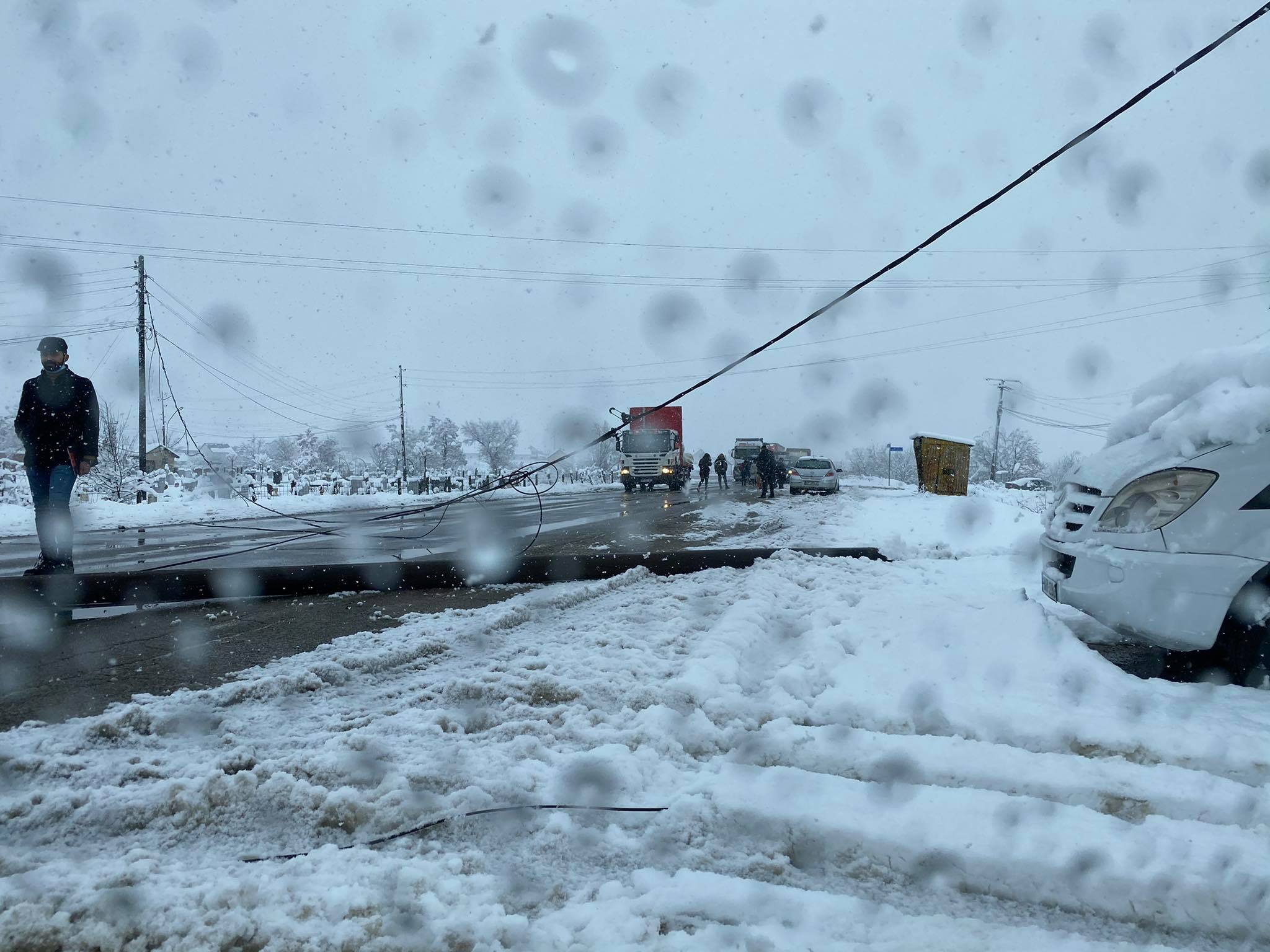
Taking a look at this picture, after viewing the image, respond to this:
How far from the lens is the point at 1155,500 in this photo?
3.16 meters

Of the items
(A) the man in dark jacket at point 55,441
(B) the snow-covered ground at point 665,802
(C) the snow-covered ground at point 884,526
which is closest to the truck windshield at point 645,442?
(C) the snow-covered ground at point 884,526

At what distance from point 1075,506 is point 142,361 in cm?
3269

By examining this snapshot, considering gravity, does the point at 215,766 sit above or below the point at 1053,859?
above

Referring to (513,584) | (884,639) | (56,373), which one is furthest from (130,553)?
(884,639)

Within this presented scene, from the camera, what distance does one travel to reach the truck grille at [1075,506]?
3568mm

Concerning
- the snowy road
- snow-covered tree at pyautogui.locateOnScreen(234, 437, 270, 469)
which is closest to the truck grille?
the snowy road

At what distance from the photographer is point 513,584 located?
19.3 feet

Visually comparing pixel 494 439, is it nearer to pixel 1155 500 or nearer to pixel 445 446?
pixel 445 446

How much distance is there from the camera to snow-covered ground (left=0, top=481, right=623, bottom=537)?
47.8ft

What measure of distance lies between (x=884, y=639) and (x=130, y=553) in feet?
28.0

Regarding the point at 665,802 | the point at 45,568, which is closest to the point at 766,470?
the point at 45,568

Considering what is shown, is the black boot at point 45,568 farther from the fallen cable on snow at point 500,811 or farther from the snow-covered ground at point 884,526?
the snow-covered ground at point 884,526

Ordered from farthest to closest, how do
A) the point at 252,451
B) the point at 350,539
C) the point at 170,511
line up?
the point at 252,451 < the point at 170,511 < the point at 350,539

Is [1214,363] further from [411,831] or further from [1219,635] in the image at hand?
[411,831]
